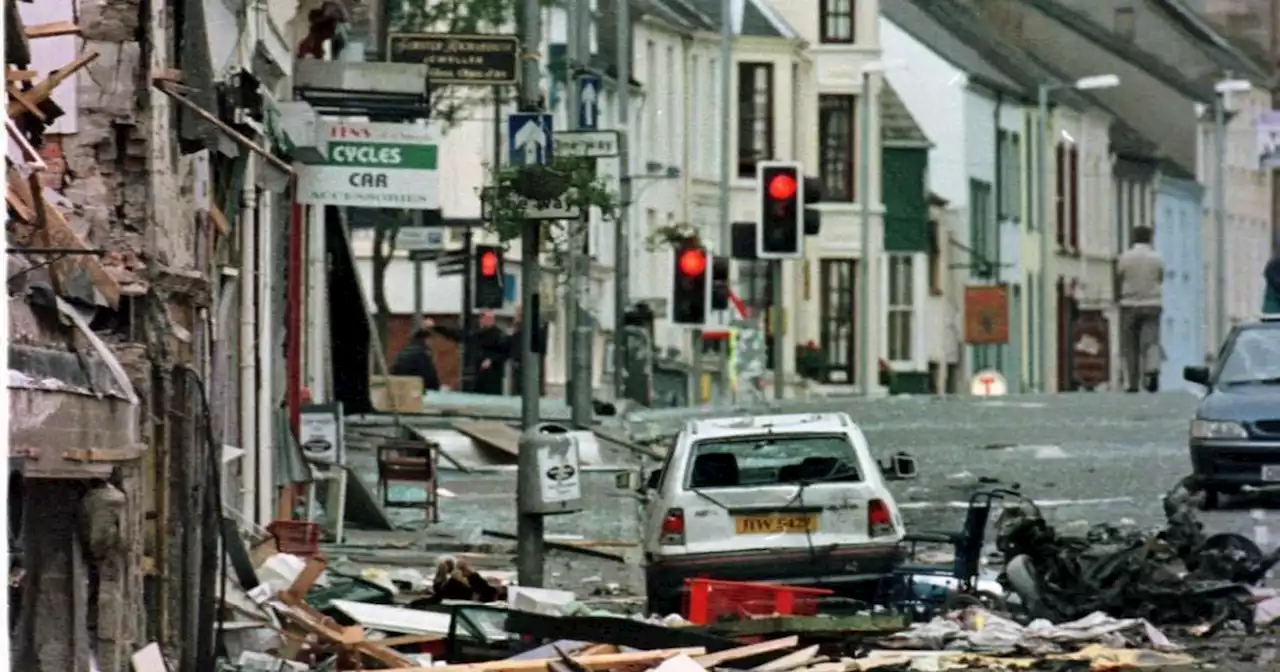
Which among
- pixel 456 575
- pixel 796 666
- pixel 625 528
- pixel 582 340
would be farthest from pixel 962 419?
pixel 796 666

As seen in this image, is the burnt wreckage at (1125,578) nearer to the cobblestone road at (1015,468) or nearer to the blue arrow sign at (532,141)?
the cobblestone road at (1015,468)

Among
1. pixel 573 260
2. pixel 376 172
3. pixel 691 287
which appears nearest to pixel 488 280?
pixel 691 287

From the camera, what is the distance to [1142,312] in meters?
60.8

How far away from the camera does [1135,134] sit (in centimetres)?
10531

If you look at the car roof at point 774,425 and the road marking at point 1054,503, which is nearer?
the car roof at point 774,425

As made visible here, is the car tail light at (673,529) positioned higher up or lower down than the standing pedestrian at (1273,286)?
lower down

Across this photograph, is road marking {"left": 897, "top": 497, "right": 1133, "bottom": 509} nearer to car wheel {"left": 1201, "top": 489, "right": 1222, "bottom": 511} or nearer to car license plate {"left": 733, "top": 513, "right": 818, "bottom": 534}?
car wheel {"left": 1201, "top": 489, "right": 1222, "bottom": 511}

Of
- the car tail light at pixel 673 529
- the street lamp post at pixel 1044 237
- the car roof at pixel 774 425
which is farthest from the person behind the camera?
the street lamp post at pixel 1044 237

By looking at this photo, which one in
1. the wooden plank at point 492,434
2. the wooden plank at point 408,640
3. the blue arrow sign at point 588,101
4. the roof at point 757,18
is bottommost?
the wooden plank at point 408,640

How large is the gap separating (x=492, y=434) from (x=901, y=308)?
158 feet

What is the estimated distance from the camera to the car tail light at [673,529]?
21094 millimetres

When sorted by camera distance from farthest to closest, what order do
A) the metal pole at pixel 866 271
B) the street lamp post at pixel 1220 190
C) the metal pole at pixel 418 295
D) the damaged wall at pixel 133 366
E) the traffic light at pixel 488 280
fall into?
1. the street lamp post at pixel 1220 190
2. the metal pole at pixel 866 271
3. the metal pole at pixel 418 295
4. the traffic light at pixel 488 280
5. the damaged wall at pixel 133 366

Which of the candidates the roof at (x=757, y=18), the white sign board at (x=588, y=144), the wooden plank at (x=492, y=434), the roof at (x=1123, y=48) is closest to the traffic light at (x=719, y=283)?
the wooden plank at (x=492, y=434)

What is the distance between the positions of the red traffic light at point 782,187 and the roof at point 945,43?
51.9 meters
